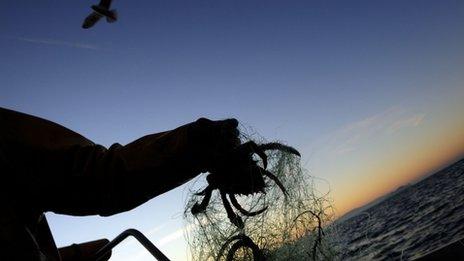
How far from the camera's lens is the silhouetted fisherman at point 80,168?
5.48 ft

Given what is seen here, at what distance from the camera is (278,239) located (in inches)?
136

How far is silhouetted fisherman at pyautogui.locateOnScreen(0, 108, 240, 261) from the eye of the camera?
5.48 feet

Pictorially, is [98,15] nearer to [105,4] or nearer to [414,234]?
[105,4]

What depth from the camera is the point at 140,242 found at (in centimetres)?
242

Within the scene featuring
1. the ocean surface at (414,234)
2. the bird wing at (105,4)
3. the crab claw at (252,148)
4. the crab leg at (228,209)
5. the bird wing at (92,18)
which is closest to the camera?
the crab claw at (252,148)

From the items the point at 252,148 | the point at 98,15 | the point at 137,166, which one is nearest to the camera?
the point at 137,166

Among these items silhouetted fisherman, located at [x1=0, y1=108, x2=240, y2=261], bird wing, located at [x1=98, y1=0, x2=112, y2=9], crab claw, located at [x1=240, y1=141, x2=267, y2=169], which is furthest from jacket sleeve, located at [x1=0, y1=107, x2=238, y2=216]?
bird wing, located at [x1=98, y1=0, x2=112, y2=9]

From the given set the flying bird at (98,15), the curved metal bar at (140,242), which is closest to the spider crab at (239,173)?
the curved metal bar at (140,242)

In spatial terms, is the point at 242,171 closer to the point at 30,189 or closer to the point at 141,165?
the point at 141,165

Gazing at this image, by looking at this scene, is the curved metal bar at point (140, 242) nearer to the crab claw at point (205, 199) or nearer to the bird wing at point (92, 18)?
the crab claw at point (205, 199)

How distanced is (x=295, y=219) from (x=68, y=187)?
2.15 m

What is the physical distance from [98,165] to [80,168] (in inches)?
3.0

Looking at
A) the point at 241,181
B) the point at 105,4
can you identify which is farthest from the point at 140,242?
the point at 105,4

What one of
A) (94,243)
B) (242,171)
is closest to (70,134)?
(242,171)
